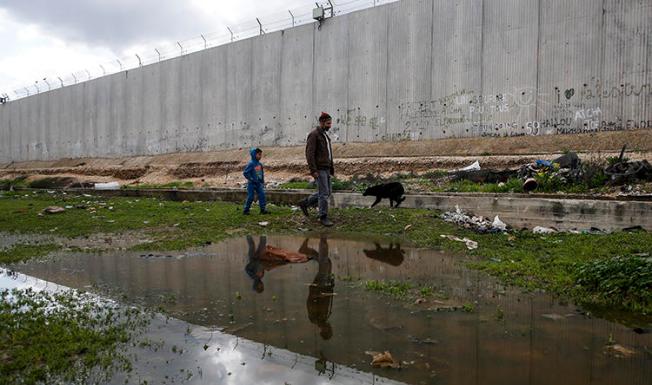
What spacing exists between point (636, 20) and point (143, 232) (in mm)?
13763

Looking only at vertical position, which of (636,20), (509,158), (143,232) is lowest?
(143,232)

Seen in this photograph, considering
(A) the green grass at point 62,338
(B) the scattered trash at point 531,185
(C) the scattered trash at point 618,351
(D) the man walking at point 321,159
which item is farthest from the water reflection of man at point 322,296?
(B) the scattered trash at point 531,185

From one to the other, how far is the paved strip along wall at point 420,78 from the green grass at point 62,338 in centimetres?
1383

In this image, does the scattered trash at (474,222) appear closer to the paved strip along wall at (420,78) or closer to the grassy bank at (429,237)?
the grassy bank at (429,237)

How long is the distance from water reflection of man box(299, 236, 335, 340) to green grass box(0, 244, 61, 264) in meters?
3.44

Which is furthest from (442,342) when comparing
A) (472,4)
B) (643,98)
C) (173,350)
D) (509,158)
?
(472,4)

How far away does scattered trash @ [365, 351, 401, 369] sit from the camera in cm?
246

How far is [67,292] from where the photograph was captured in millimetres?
4035

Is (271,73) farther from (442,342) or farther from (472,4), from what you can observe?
(442,342)

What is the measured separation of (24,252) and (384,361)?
220 inches

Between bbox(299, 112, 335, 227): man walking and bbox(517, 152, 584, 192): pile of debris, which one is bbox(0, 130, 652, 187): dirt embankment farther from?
bbox(299, 112, 335, 227): man walking

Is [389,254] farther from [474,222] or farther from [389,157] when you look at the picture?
[389,157]

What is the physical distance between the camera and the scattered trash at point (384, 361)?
246 centimetres

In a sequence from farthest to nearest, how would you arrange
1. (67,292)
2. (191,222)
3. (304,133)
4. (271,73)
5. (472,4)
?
(271,73)
(304,133)
(472,4)
(191,222)
(67,292)
